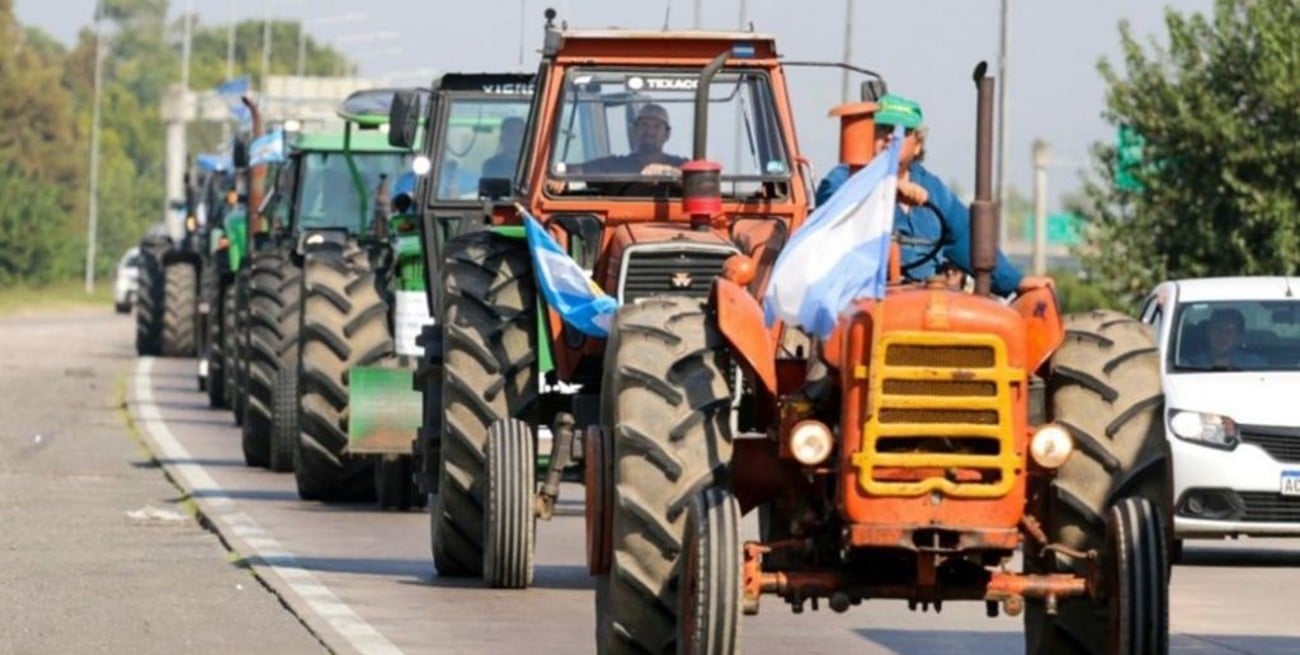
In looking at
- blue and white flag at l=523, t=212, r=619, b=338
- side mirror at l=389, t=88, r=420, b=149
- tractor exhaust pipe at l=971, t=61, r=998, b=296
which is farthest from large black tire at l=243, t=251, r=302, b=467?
tractor exhaust pipe at l=971, t=61, r=998, b=296

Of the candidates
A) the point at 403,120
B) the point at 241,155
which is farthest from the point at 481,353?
the point at 241,155

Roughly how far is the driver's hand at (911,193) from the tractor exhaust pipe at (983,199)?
515 millimetres

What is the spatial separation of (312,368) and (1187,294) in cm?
578

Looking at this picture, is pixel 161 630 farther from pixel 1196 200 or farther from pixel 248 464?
pixel 1196 200

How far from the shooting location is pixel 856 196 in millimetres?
10836

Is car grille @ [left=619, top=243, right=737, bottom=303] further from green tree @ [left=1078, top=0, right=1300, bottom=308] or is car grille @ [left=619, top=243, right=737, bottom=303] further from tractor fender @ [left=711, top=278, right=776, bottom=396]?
green tree @ [left=1078, top=0, right=1300, bottom=308]

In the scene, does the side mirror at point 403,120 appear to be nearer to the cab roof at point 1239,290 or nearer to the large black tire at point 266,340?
the cab roof at point 1239,290

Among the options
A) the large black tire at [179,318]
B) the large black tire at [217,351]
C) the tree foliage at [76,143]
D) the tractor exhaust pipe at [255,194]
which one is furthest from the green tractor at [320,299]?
the tree foliage at [76,143]

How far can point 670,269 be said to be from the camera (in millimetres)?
15477

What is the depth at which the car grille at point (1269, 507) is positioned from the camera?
18.8 meters

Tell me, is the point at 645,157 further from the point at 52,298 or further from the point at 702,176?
the point at 52,298

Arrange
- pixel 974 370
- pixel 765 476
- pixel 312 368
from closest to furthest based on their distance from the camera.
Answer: pixel 974 370, pixel 765 476, pixel 312 368

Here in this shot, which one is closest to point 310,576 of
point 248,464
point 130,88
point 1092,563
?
point 1092,563

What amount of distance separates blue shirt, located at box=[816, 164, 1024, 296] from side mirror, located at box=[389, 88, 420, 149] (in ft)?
20.3
